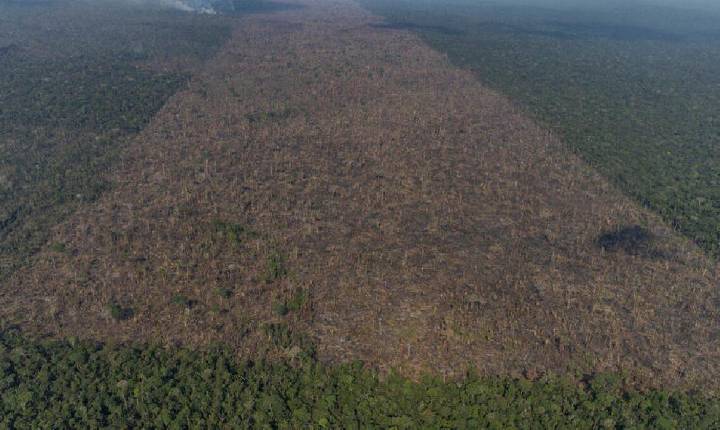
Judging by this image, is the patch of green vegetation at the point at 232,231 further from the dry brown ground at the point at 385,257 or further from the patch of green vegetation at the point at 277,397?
the patch of green vegetation at the point at 277,397

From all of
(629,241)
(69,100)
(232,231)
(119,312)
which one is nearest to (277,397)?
(119,312)

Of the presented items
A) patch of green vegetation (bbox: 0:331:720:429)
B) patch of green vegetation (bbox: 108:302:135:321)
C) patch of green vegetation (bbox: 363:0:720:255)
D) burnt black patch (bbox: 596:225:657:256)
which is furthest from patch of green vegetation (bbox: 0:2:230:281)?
patch of green vegetation (bbox: 363:0:720:255)

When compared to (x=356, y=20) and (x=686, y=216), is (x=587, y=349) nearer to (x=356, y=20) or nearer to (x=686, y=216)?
(x=686, y=216)

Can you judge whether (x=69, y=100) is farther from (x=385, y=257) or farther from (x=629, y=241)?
(x=629, y=241)

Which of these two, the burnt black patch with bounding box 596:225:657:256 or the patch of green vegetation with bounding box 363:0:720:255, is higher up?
the patch of green vegetation with bounding box 363:0:720:255

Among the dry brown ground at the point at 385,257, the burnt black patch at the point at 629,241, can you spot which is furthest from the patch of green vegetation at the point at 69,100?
the burnt black patch at the point at 629,241

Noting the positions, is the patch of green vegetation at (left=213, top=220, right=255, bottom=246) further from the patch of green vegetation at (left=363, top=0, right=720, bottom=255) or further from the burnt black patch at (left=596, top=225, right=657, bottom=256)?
the patch of green vegetation at (left=363, top=0, right=720, bottom=255)
